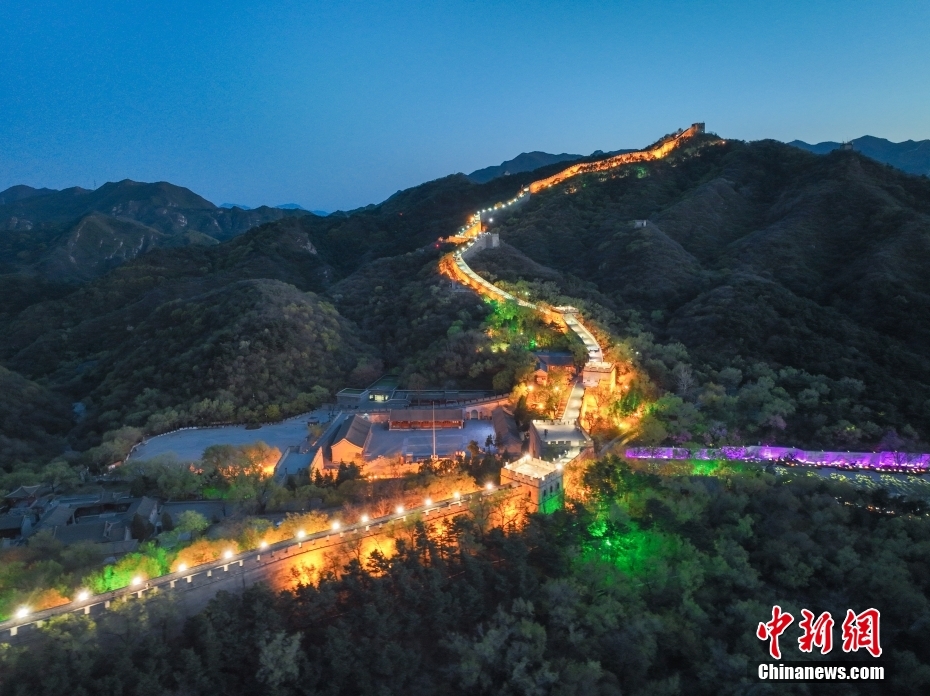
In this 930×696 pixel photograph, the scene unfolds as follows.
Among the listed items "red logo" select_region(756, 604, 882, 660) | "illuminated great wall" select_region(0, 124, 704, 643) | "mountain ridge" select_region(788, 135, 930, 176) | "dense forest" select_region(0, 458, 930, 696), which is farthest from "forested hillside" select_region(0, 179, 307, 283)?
"mountain ridge" select_region(788, 135, 930, 176)

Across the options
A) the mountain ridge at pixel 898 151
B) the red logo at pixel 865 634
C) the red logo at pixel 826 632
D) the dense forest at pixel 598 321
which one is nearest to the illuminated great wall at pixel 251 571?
the red logo at pixel 826 632

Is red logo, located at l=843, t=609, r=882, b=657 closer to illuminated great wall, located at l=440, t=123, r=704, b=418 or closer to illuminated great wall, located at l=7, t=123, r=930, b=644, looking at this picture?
illuminated great wall, located at l=7, t=123, r=930, b=644

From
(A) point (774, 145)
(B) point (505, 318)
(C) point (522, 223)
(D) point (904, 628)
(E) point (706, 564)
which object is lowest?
(D) point (904, 628)

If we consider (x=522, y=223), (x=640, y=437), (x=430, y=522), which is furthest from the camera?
(x=522, y=223)

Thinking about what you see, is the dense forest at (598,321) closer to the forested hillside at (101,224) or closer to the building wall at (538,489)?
the building wall at (538,489)

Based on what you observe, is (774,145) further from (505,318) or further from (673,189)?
(505,318)

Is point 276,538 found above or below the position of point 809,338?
below

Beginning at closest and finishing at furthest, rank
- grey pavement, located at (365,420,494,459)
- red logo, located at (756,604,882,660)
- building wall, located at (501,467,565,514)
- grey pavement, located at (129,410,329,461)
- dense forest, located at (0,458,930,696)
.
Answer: dense forest, located at (0,458,930,696) → red logo, located at (756,604,882,660) → building wall, located at (501,467,565,514) → grey pavement, located at (365,420,494,459) → grey pavement, located at (129,410,329,461)

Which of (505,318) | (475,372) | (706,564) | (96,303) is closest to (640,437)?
(706,564)

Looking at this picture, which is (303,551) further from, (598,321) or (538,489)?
(598,321)
